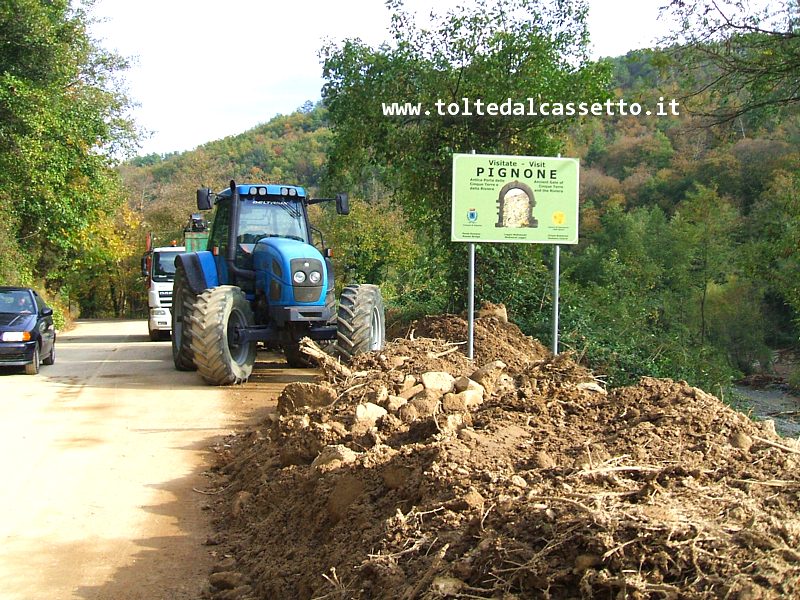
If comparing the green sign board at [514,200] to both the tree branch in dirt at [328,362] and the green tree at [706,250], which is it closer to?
the tree branch in dirt at [328,362]

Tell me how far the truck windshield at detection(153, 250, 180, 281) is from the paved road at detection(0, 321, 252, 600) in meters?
8.96

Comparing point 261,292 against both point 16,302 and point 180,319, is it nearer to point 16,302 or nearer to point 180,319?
point 180,319

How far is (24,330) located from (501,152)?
8762mm

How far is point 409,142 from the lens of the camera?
15445 mm

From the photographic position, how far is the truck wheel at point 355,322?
38.3 ft

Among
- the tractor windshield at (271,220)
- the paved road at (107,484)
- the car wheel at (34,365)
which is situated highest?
the tractor windshield at (271,220)

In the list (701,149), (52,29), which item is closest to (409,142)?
(52,29)

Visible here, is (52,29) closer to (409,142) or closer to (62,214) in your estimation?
(62,214)

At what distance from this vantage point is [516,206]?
36.8 ft

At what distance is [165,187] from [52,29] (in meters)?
34.9

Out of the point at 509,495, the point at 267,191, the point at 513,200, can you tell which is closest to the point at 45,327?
the point at 267,191

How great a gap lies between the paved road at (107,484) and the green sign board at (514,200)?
3793 mm

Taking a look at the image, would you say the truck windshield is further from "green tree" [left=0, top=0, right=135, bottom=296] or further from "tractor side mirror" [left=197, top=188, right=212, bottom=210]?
"tractor side mirror" [left=197, top=188, right=212, bottom=210]

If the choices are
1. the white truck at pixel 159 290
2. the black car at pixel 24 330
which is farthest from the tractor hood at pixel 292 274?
the white truck at pixel 159 290
